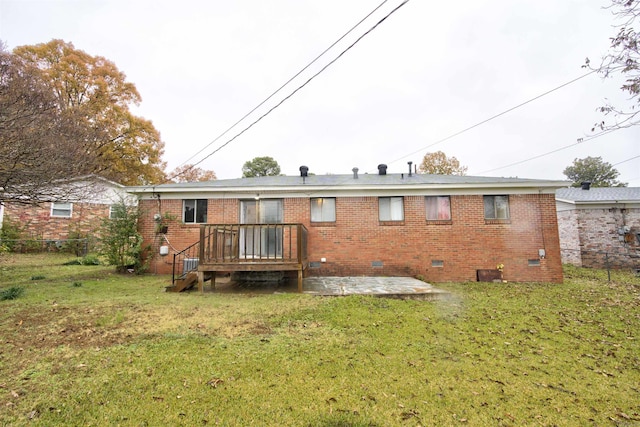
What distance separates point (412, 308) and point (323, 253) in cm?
407

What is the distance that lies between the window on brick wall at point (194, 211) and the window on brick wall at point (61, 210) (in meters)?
9.84

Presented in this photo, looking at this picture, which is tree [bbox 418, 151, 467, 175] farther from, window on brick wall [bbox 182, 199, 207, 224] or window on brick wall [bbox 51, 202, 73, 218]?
window on brick wall [bbox 51, 202, 73, 218]

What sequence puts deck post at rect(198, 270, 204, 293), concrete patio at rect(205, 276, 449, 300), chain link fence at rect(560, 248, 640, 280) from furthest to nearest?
chain link fence at rect(560, 248, 640, 280) < deck post at rect(198, 270, 204, 293) < concrete patio at rect(205, 276, 449, 300)

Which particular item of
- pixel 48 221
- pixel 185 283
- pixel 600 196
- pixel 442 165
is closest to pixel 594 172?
pixel 442 165

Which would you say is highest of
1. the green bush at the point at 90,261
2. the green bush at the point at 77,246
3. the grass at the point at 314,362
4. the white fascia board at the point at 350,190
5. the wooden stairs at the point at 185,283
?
the white fascia board at the point at 350,190

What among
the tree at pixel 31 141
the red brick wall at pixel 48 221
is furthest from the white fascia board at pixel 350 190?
the red brick wall at pixel 48 221

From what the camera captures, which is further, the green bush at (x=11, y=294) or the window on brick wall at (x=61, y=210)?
the window on brick wall at (x=61, y=210)

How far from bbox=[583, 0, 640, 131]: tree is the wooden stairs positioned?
8484 mm

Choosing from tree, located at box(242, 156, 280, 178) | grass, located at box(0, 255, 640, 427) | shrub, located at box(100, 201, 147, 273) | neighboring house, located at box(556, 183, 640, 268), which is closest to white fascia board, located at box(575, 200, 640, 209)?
neighboring house, located at box(556, 183, 640, 268)

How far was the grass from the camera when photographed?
2.38m

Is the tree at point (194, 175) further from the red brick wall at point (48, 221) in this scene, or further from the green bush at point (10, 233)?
the green bush at point (10, 233)

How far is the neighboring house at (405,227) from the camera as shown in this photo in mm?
8961

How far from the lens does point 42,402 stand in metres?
2.42

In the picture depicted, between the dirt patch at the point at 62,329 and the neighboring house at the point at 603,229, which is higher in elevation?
the neighboring house at the point at 603,229
